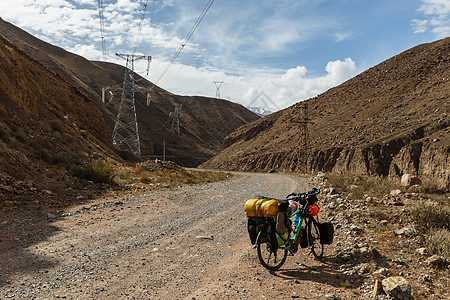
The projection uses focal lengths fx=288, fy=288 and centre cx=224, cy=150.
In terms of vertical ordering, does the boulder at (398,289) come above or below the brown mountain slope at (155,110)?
below

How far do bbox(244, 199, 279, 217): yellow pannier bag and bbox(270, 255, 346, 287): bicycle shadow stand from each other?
113cm

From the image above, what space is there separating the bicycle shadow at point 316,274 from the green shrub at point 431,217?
370 centimetres

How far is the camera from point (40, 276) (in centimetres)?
482

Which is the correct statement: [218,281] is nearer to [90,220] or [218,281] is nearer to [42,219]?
[90,220]

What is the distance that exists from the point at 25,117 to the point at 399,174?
35110 millimetres

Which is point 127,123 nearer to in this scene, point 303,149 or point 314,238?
point 303,149

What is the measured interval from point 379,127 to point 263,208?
41.5 metres

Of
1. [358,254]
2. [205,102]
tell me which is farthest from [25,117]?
[205,102]

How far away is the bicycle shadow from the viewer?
515 cm

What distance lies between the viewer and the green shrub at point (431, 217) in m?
7.65

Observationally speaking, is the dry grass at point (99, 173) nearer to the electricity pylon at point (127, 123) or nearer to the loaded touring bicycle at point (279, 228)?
the loaded touring bicycle at point (279, 228)

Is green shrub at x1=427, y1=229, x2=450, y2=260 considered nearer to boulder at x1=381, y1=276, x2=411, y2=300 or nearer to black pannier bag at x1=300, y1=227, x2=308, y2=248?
boulder at x1=381, y1=276, x2=411, y2=300

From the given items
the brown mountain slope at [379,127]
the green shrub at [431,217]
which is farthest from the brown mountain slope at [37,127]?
the brown mountain slope at [379,127]

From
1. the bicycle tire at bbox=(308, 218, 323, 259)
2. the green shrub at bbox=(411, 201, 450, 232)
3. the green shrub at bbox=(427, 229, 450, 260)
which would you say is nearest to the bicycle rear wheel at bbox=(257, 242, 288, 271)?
the bicycle tire at bbox=(308, 218, 323, 259)
